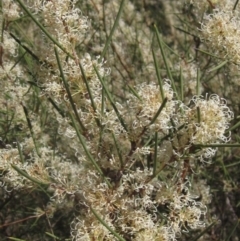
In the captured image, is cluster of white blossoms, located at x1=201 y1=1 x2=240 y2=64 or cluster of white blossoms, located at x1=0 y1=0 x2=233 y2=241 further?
cluster of white blossoms, located at x1=201 y1=1 x2=240 y2=64

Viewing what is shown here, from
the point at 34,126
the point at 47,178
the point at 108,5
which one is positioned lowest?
the point at 47,178

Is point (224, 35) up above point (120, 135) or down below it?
above

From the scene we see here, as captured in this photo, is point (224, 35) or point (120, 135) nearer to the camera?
point (120, 135)

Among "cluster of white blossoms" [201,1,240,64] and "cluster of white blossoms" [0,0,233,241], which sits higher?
"cluster of white blossoms" [201,1,240,64]

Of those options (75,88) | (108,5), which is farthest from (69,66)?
(108,5)

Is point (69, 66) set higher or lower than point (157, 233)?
higher

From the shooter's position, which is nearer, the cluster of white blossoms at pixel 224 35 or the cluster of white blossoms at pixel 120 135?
the cluster of white blossoms at pixel 120 135

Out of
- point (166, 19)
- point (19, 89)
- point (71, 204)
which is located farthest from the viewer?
point (166, 19)

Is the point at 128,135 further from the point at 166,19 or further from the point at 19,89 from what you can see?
the point at 166,19

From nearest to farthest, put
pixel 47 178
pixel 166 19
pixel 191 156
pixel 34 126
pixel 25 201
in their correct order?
pixel 191 156 → pixel 47 178 → pixel 34 126 → pixel 25 201 → pixel 166 19

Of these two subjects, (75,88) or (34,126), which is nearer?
(75,88)

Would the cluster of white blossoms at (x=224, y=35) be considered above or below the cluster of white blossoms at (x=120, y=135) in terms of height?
above
